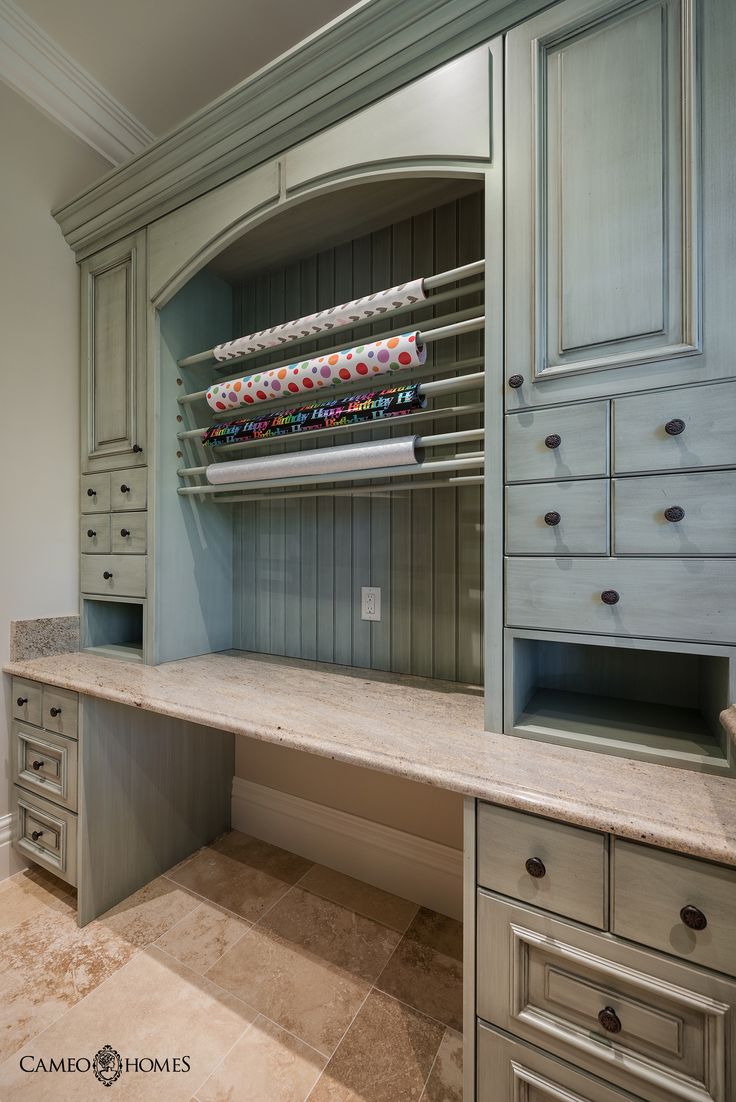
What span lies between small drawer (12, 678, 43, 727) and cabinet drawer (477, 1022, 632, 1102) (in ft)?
5.26

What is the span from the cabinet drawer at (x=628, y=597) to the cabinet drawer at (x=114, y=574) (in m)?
1.36

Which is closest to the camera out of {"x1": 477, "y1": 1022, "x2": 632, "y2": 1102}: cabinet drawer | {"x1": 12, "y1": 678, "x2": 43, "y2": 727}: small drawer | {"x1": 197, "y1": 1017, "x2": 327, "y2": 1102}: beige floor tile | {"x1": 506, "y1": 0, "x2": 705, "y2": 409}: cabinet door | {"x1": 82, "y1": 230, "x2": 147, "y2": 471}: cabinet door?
{"x1": 477, "y1": 1022, "x2": 632, "y2": 1102}: cabinet drawer

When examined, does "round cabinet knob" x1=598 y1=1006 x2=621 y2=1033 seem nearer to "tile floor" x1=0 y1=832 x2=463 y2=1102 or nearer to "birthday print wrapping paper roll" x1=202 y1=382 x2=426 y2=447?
"tile floor" x1=0 y1=832 x2=463 y2=1102

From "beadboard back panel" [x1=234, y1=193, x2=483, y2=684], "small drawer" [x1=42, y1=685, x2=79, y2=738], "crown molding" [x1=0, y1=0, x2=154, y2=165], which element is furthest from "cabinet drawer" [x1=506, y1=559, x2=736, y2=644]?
"crown molding" [x1=0, y1=0, x2=154, y2=165]

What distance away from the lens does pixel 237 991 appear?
134 centimetres

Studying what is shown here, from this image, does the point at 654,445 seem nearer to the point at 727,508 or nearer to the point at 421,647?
the point at 727,508

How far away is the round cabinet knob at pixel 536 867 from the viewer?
820 millimetres

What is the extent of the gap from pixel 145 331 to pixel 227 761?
1.78m

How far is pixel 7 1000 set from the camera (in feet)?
4.25

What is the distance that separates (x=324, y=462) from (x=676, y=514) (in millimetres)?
919

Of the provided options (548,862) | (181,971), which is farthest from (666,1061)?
→ (181,971)

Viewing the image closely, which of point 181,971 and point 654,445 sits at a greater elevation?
point 654,445

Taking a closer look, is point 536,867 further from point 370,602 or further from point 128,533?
point 128,533

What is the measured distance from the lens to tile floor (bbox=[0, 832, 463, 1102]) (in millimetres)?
1117
